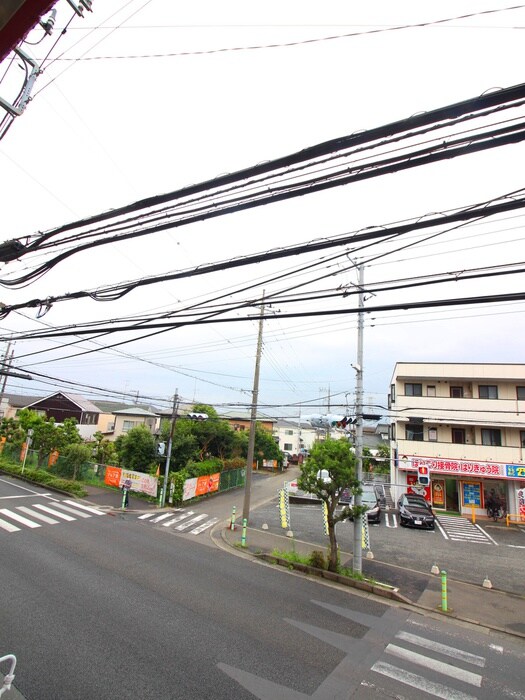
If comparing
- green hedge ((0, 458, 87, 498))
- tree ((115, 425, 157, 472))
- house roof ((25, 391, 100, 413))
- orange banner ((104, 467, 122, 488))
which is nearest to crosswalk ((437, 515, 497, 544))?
tree ((115, 425, 157, 472))

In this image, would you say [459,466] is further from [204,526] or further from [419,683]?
[419,683]

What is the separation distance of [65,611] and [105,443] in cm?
2356

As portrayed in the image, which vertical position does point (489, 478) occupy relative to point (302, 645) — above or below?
above

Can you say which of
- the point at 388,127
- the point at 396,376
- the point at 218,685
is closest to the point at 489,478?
the point at 396,376

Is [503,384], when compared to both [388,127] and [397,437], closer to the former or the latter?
[397,437]

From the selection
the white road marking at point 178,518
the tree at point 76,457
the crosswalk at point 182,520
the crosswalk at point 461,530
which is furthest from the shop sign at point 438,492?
the tree at point 76,457

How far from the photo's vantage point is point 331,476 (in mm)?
11320

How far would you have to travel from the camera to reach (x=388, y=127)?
3395 mm

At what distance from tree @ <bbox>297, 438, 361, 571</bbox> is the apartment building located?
520 inches

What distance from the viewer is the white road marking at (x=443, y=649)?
6.76 meters

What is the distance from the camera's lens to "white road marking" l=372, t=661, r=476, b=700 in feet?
18.2

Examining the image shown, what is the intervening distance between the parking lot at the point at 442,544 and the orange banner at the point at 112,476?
33.5 feet

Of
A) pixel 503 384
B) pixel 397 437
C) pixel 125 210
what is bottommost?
pixel 397 437

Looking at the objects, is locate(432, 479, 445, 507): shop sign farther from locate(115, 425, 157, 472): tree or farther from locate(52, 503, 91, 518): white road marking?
locate(52, 503, 91, 518): white road marking
